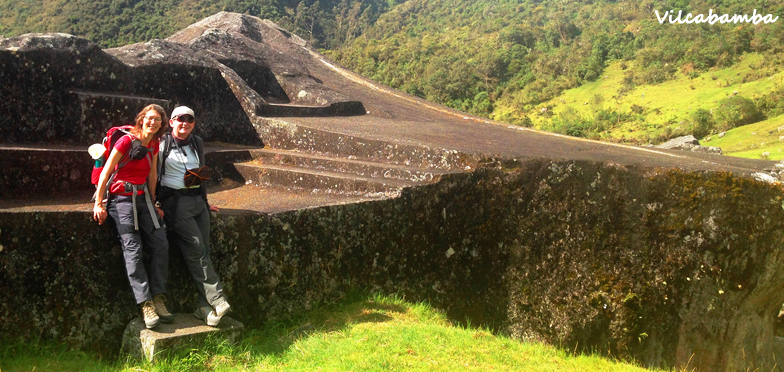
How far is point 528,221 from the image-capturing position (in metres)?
5.39

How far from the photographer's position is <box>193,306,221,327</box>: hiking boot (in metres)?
3.82

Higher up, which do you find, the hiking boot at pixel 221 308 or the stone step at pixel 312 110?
the stone step at pixel 312 110

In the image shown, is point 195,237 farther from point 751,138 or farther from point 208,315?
point 751,138

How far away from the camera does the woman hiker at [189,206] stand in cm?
392

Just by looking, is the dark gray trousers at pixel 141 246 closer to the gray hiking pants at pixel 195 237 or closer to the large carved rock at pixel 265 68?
the gray hiking pants at pixel 195 237

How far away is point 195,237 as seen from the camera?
3.92 meters

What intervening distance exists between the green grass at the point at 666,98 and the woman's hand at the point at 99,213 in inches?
935

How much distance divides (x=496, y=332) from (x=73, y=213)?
3.46 metres

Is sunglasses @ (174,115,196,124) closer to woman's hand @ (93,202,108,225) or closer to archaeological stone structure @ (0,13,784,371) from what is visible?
archaeological stone structure @ (0,13,784,371)

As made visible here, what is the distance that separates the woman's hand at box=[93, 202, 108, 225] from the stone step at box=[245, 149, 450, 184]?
7.42 feet

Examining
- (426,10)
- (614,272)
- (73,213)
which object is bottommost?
(614,272)

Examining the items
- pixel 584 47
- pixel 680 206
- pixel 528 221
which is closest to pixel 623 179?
pixel 680 206

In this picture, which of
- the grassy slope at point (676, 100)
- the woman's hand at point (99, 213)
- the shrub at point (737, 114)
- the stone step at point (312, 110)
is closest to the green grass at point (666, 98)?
the grassy slope at point (676, 100)

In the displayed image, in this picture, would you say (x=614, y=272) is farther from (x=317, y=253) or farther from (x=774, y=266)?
(x=317, y=253)
